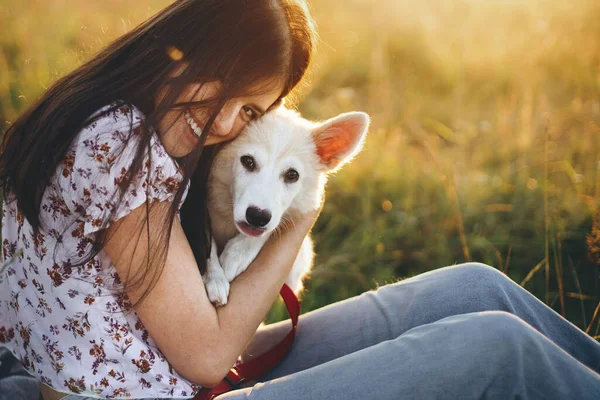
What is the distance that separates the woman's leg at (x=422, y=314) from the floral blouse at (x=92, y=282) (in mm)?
532

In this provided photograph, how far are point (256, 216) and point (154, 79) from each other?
595 millimetres

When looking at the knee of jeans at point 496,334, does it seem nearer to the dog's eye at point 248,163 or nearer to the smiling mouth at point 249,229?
the smiling mouth at point 249,229

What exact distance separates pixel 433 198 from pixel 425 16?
341cm

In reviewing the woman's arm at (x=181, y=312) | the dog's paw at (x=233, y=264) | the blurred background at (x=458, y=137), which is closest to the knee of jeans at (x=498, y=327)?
the woman's arm at (x=181, y=312)

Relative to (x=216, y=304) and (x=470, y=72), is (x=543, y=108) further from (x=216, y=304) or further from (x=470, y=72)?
(x=216, y=304)

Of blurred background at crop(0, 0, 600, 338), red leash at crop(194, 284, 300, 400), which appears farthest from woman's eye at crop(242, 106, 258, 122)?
blurred background at crop(0, 0, 600, 338)

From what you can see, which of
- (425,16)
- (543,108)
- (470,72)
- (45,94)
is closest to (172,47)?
(45,94)

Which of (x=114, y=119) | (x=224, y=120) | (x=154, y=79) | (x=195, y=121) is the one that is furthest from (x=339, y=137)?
(x=114, y=119)

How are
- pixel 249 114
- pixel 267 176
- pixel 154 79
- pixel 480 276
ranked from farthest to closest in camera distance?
pixel 267 176, pixel 249 114, pixel 480 276, pixel 154 79

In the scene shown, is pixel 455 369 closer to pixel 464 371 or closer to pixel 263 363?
pixel 464 371

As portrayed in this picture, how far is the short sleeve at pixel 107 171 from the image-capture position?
1.43 metres

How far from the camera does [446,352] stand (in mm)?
1416

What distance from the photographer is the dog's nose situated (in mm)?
1938

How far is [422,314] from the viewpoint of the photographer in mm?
1857
